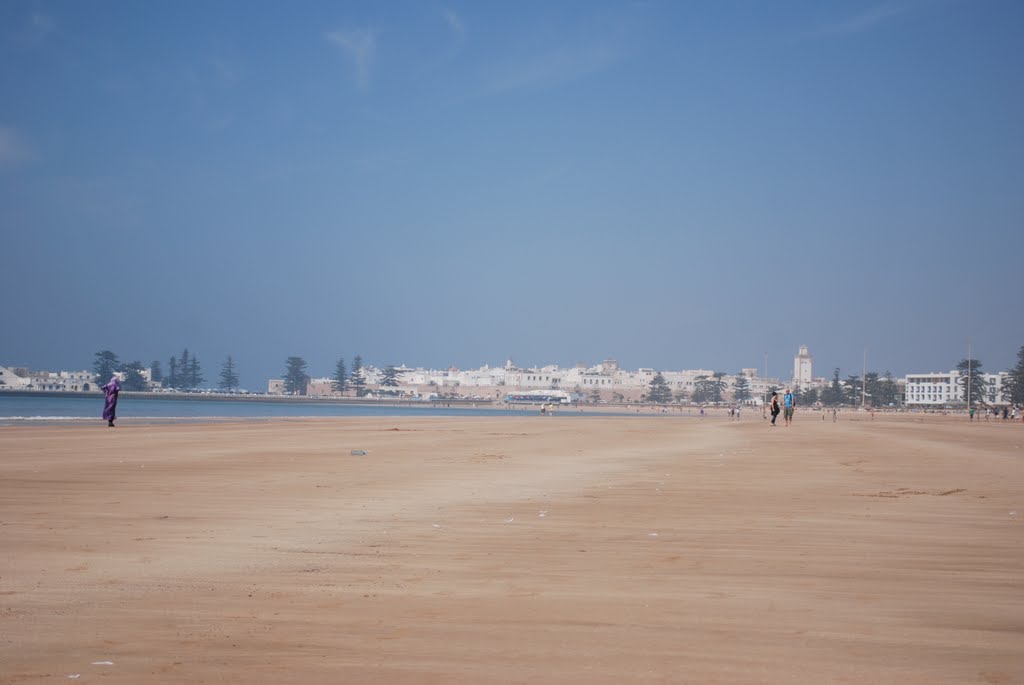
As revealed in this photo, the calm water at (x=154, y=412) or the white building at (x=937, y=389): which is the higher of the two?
the white building at (x=937, y=389)

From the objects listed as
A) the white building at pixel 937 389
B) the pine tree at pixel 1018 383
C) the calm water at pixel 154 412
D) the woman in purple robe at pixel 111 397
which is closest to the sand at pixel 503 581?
the woman in purple robe at pixel 111 397

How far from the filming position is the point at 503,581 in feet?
15.8

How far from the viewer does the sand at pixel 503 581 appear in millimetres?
3301

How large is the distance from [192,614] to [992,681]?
10.9 feet

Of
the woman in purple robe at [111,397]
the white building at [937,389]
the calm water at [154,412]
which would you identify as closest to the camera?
the woman in purple robe at [111,397]

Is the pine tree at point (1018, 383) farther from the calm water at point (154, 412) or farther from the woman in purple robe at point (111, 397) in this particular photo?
the woman in purple robe at point (111, 397)

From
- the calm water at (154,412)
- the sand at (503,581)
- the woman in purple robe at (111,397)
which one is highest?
the woman in purple robe at (111,397)

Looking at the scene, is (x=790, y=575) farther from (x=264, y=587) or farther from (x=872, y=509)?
(x=872, y=509)

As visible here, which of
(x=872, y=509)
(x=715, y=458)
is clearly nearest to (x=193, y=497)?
(x=872, y=509)

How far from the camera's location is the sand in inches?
130

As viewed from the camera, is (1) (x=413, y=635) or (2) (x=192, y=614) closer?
(1) (x=413, y=635)

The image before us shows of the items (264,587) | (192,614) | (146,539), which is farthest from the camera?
(146,539)

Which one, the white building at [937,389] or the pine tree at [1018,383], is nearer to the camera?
the pine tree at [1018,383]

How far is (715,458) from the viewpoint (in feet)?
51.3
